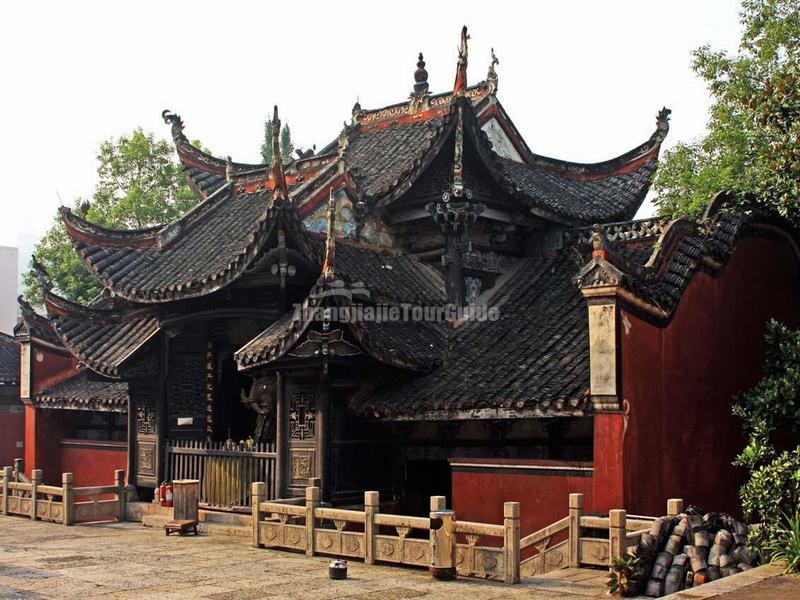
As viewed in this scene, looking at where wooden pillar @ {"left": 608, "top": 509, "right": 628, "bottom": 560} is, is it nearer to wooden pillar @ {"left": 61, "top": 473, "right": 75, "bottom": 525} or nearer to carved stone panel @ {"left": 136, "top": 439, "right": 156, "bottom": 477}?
carved stone panel @ {"left": 136, "top": 439, "right": 156, "bottom": 477}

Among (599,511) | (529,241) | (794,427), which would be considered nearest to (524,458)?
(599,511)

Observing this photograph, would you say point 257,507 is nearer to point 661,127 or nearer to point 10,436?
point 661,127

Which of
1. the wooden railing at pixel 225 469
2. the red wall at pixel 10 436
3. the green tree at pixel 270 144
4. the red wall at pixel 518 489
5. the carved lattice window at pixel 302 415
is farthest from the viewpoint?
the green tree at pixel 270 144

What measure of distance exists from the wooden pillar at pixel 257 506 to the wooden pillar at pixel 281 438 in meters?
1.32

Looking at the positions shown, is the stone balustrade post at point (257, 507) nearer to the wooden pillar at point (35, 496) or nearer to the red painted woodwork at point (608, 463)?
the red painted woodwork at point (608, 463)

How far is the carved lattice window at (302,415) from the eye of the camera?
14.3 metres

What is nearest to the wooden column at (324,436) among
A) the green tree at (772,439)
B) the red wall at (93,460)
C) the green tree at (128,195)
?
the green tree at (772,439)

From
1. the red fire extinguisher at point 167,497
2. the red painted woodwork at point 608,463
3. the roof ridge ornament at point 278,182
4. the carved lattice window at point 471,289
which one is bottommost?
the red fire extinguisher at point 167,497

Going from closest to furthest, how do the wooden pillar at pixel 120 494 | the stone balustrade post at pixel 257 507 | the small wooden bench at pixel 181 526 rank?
1. the stone balustrade post at pixel 257 507
2. the small wooden bench at pixel 181 526
3. the wooden pillar at pixel 120 494

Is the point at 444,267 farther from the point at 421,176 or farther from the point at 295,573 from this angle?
the point at 295,573

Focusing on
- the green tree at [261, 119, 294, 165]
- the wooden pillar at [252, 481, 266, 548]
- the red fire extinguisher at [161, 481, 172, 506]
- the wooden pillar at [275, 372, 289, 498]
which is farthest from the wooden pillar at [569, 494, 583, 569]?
the green tree at [261, 119, 294, 165]

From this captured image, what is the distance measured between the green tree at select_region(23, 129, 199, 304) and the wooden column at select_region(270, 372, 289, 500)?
1867 cm

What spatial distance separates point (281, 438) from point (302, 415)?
18.9 inches

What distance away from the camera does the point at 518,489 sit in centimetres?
1234
